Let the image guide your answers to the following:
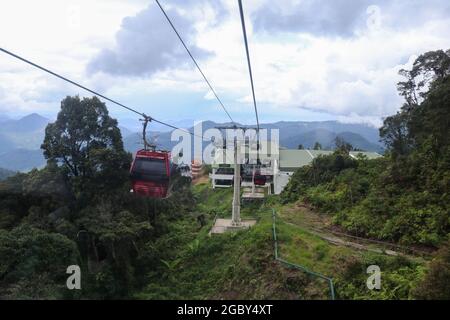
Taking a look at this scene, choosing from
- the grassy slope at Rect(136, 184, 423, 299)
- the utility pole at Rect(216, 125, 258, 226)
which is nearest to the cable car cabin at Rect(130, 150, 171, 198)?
the utility pole at Rect(216, 125, 258, 226)

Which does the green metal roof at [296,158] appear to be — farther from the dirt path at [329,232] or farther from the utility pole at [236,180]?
the utility pole at [236,180]

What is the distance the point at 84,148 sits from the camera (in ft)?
69.3

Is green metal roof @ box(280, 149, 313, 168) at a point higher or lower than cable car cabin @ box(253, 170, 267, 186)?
higher

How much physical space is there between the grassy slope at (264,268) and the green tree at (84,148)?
13.6 ft

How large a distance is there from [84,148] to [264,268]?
485 inches

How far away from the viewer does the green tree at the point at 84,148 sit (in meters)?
20.4

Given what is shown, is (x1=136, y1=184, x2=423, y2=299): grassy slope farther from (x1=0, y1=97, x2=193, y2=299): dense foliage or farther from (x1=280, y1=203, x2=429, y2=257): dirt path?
(x1=0, y1=97, x2=193, y2=299): dense foliage

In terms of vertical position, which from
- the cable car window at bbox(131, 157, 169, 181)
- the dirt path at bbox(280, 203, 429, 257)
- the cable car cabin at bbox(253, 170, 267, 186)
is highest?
the cable car window at bbox(131, 157, 169, 181)

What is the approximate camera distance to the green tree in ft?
67.1

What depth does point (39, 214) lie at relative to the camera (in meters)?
19.2

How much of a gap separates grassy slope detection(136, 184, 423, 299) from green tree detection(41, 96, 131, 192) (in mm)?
4145

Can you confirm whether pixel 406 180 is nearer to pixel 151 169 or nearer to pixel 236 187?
pixel 236 187
